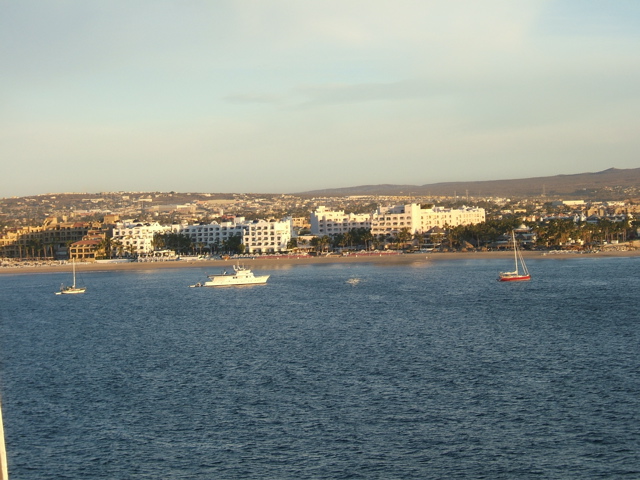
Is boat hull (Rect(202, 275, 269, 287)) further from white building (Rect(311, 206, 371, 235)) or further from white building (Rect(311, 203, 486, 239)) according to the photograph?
white building (Rect(311, 206, 371, 235))

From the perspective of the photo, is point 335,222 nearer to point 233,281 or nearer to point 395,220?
point 395,220

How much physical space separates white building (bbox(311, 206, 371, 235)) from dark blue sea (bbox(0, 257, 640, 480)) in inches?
3399

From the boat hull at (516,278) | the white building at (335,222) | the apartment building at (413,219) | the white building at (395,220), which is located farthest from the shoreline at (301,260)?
the boat hull at (516,278)

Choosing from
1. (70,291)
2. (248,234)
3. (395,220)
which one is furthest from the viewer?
(395,220)

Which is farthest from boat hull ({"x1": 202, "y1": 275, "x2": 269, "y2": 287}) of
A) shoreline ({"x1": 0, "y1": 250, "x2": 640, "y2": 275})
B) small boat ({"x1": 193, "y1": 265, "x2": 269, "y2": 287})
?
shoreline ({"x1": 0, "y1": 250, "x2": 640, "y2": 275})

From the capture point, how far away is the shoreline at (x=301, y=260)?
104562 millimetres

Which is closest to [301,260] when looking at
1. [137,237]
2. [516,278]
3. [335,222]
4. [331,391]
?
[137,237]

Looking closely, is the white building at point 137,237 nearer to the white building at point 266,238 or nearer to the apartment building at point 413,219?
the white building at point 266,238

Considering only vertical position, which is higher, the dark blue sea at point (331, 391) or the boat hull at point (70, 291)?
the dark blue sea at point (331, 391)

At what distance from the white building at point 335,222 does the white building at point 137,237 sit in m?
24.3

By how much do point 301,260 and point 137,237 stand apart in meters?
28.4

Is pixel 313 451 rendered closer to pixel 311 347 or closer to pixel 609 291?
pixel 311 347

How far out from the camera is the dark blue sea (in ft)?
66.3

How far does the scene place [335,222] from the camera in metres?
143
